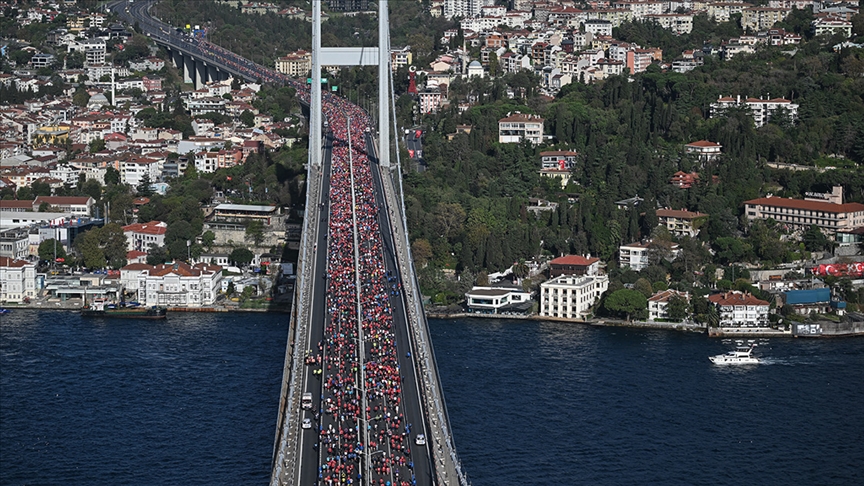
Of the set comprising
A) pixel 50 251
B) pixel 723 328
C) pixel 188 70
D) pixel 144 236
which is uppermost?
pixel 188 70


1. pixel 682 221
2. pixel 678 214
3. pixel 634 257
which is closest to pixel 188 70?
pixel 678 214

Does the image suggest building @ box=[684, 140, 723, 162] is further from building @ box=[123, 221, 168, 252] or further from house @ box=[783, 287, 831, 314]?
building @ box=[123, 221, 168, 252]

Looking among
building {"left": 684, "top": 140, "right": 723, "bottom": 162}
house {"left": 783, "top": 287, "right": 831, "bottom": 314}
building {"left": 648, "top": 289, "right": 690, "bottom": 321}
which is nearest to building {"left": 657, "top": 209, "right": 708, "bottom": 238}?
building {"left": 684, "top": 140, "right": 723, "bottom": 162}

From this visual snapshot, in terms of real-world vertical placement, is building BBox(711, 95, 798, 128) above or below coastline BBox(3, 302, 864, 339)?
above

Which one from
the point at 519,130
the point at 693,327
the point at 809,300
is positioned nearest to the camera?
the point at 693,327

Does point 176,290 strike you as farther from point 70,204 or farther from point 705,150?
point 705,150

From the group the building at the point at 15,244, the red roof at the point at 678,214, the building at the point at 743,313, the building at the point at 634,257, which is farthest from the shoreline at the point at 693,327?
the building at the point at 15,244

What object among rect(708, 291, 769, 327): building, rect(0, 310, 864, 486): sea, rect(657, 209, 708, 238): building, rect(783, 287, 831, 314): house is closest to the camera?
rect(0, 310, 864, 486): sea
